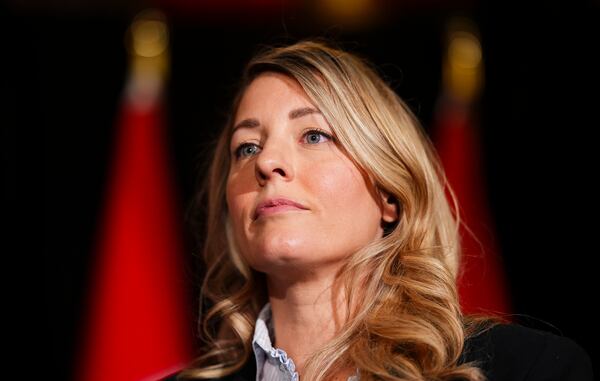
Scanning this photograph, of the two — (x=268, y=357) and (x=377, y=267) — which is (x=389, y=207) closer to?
(x=377, y=267)

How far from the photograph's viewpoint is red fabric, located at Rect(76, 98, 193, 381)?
3291 millimetres

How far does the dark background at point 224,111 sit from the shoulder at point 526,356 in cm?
132

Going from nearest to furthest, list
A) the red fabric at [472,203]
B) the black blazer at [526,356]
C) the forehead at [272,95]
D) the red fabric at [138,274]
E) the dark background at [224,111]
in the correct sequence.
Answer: the black blazer at [526,356] < the forehead at [272,95] < the dark background at [224,111] < the red fabric at [472,203] < the red fabric at [138,274]

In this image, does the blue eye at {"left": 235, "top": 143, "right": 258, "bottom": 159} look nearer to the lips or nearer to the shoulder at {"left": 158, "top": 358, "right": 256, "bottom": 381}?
the lips

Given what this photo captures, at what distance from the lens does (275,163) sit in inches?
64.0

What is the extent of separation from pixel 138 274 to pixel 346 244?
2.08 m

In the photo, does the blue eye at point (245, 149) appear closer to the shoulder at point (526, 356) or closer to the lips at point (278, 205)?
the lips at point (278, 205)

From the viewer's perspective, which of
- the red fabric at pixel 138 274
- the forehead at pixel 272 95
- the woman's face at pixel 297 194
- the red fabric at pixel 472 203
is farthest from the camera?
the red fabric at pixel 138 274

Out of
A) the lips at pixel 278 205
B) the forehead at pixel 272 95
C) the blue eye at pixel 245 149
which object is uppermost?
the forehead at pixel 272 95

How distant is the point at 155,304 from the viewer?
3387 mm

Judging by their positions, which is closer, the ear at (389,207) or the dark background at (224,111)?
the ear at (389,207)

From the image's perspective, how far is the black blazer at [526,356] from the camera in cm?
142

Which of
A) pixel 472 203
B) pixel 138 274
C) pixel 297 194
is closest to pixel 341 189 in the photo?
pixel 297 194

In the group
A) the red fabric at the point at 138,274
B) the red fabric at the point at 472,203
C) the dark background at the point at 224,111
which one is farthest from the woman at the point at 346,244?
the red fabric at the point at 138,274
